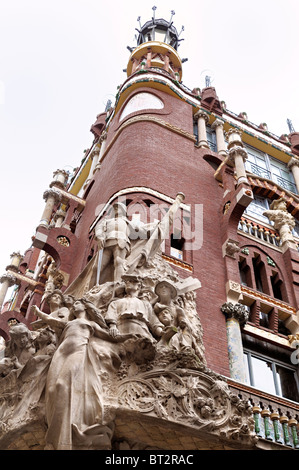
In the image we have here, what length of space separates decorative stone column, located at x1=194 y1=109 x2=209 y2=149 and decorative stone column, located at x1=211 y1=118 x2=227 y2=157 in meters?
0.43

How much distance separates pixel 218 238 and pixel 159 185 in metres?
2.33

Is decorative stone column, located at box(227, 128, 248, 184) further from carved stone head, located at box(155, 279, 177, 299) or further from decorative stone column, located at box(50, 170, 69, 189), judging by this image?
carved stone head, located at box(155, 279, 177, 299)

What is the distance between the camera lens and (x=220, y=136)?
22719 mm

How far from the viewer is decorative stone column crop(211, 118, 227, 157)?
21.6 meters

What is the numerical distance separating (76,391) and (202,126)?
1608 cm

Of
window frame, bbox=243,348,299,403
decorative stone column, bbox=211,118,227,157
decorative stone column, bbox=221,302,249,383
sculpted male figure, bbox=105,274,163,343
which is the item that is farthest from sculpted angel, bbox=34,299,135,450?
decorative stone column, bbox=211,118,227,157

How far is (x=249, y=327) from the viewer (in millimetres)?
14148

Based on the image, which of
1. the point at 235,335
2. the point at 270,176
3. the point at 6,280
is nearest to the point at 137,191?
the point at 235,335

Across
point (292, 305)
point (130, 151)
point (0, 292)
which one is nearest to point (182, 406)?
point (292, 305)

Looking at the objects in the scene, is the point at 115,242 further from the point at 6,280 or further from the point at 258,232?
the point at 6,280

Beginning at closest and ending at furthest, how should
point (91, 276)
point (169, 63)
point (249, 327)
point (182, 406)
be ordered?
point (182, 406), point (91, 276), point (249, 327), point (169, 63)

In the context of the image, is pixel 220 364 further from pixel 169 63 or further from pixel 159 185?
pixel 169 63

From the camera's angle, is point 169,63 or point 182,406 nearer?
point 182,406

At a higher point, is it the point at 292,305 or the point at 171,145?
the point at 171,145
